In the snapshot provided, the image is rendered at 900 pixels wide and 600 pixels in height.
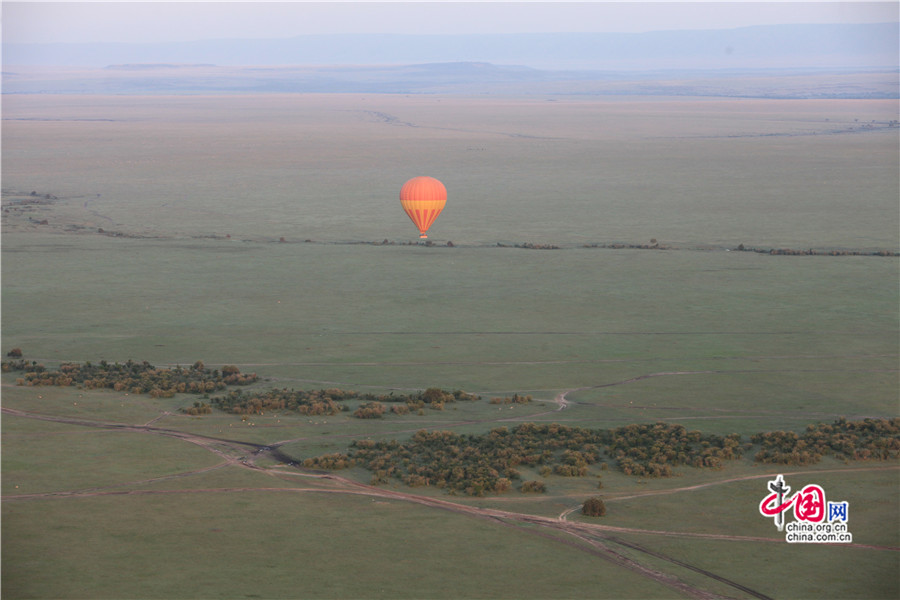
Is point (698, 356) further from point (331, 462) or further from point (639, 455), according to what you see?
point (331, 462)

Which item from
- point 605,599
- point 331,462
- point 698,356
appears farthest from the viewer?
point 698,356

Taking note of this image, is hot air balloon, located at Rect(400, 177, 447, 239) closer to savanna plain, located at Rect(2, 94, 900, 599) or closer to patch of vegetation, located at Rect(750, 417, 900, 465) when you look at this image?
savanna plain, located at Rect(2, 94, 900, 599)

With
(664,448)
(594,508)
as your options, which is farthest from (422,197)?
(594,508)

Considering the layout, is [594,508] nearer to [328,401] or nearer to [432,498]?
[432,498]

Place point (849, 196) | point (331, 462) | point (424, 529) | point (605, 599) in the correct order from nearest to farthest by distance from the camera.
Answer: point (605, 599) → point (424, 529) → point (331, 462) → point (849, 196)

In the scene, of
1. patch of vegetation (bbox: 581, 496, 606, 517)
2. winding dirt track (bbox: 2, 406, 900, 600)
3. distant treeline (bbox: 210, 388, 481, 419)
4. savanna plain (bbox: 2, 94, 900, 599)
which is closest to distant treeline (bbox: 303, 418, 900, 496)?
savanna plain (bbox: 2, 94, 900, 599)

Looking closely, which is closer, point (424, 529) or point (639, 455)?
point (424, 529)

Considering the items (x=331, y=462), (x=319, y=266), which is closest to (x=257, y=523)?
(x=331, y=462)
